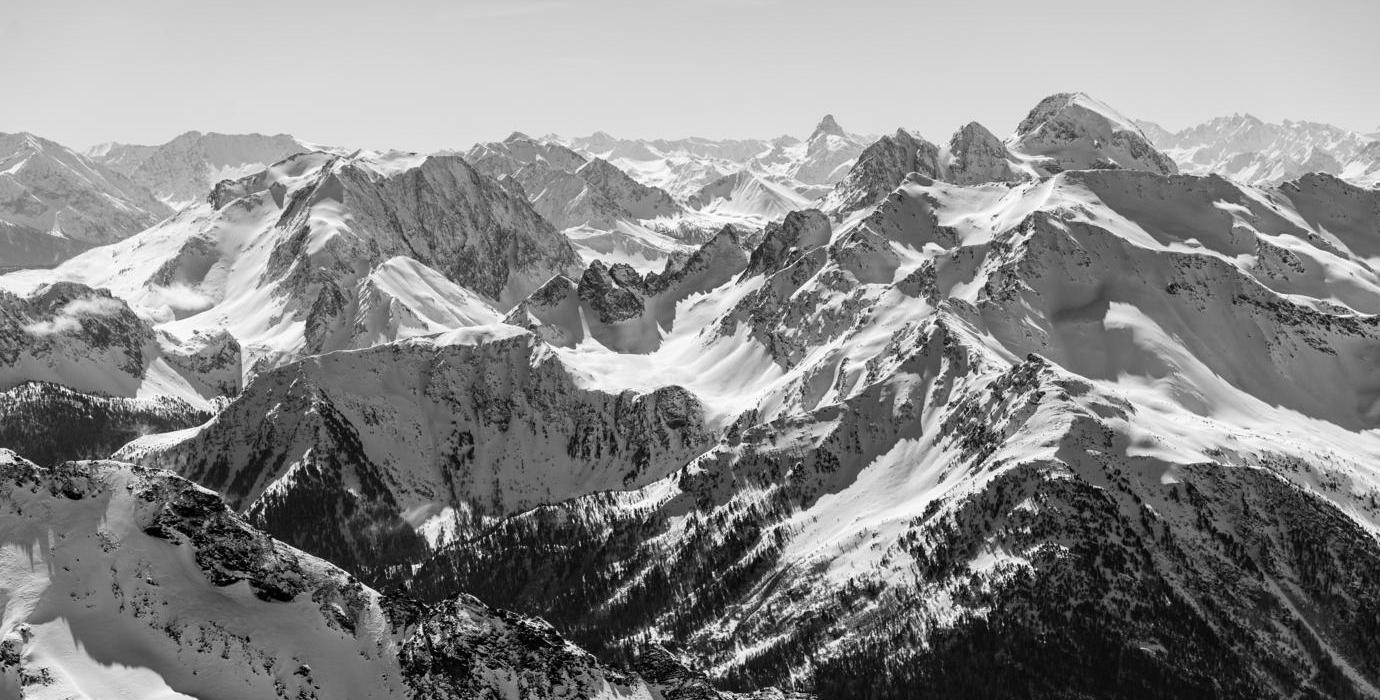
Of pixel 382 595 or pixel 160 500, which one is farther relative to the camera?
pixel 382 595

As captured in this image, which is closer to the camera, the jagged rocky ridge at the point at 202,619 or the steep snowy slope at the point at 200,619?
the steep snowy slope at the point at 200,619

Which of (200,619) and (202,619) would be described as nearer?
(200,619)

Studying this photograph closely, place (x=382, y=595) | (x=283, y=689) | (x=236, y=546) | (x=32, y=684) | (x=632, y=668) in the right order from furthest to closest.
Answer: (x=632, y=668) < (x=382, y=595) < (x=236, y=546) < (x=283, y=689) < (x=32, y=684)

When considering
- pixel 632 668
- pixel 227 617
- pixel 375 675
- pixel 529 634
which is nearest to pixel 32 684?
pixel 227 617

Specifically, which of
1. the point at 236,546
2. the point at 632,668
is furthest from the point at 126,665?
the point at 632,668

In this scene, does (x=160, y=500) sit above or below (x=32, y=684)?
above

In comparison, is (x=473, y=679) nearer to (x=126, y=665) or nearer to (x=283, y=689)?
(x=283, y=689)

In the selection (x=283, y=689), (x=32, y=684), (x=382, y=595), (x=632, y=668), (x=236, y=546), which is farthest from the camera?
(x=632, y=668)

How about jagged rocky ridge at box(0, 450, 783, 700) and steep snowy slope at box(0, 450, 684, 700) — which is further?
jagged rocky ridge at box(0, 450, 783, 700)
